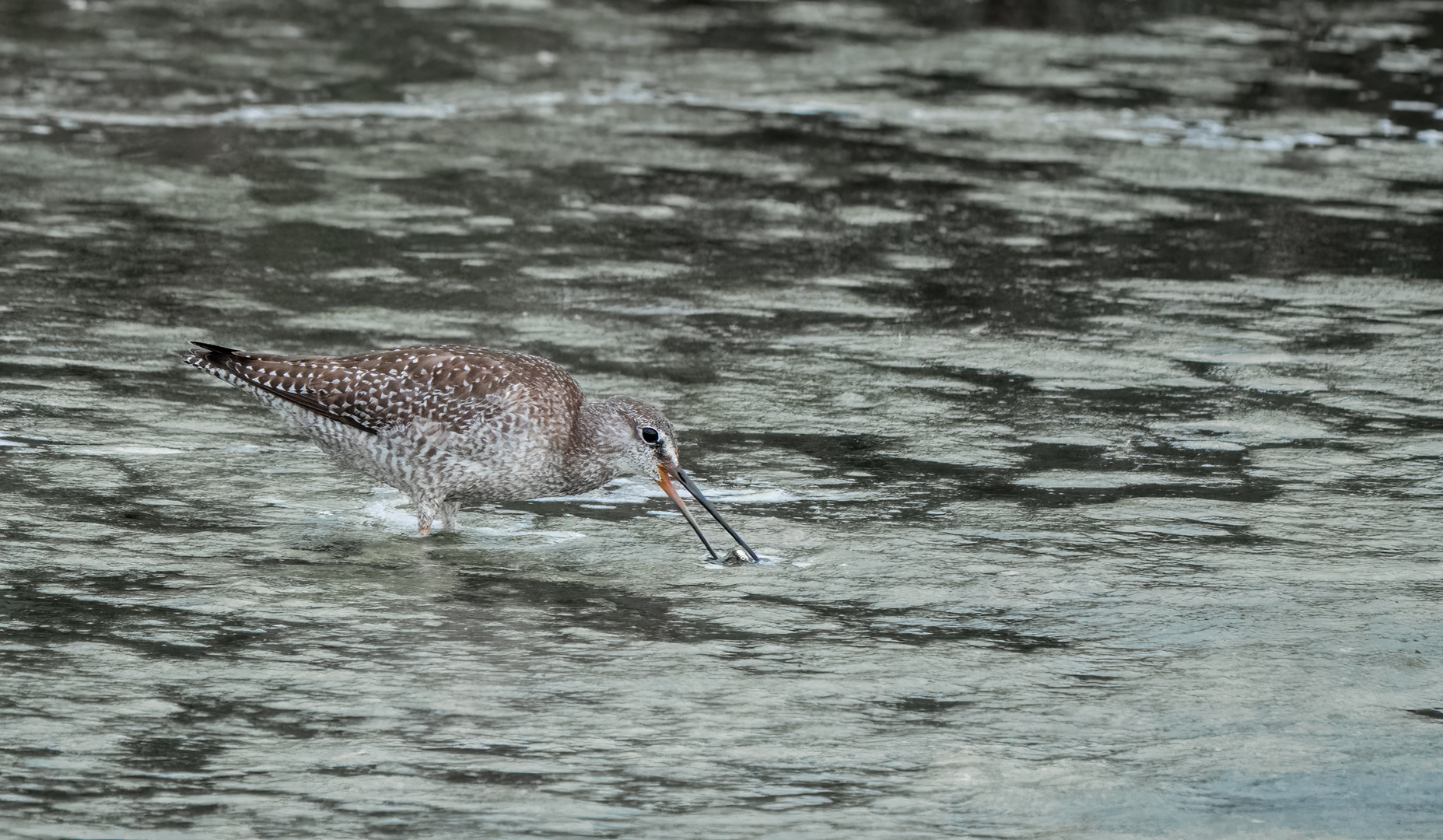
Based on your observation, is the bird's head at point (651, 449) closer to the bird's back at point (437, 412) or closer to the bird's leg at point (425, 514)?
the bird's back at point (437, 412)

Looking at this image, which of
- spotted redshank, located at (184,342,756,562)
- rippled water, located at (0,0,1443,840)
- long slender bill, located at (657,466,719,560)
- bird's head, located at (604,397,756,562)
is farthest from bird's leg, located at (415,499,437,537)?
long slender bill, located at (657,466,719,560)

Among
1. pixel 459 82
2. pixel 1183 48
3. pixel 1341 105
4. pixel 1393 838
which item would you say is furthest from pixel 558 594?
pixel 1183 48

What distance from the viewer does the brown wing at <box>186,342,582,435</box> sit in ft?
23.6

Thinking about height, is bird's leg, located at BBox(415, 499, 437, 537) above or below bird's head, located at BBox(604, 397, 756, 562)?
below

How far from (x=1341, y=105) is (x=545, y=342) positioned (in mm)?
9304

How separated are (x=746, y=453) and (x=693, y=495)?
3.36 ft

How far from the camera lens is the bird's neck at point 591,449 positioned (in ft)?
23.6

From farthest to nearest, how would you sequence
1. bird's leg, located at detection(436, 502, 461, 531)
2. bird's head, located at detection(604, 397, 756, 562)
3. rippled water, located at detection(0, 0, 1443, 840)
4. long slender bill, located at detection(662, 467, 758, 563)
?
bird's leg, located at detection(436, 502, 461, 531) → bird's head, located at detection(604, 397, 756, 562) → long slender bill, located at detection(662, 467, 758, 563) → rippled water, located at detection(0, 0, 1443, 840)

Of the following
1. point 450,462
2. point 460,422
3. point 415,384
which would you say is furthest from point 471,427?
point 415,384

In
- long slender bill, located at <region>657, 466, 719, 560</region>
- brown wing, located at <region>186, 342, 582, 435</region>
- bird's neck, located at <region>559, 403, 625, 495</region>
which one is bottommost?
long slender bill, located at <region>657, 466, 719, 560</region>

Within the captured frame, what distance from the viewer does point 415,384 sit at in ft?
23.9

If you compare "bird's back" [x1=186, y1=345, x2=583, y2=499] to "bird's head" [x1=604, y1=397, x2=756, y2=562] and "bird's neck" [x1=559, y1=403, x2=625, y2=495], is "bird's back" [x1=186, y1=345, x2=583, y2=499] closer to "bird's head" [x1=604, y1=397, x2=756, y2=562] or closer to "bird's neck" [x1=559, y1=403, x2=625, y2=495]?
"bird's neck" [x1=559, y1=403, x2=625, y2=495]

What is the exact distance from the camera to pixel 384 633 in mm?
6258

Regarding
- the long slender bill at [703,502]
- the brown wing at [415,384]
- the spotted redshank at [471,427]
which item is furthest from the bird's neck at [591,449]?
the long slender bill at [703,502]
